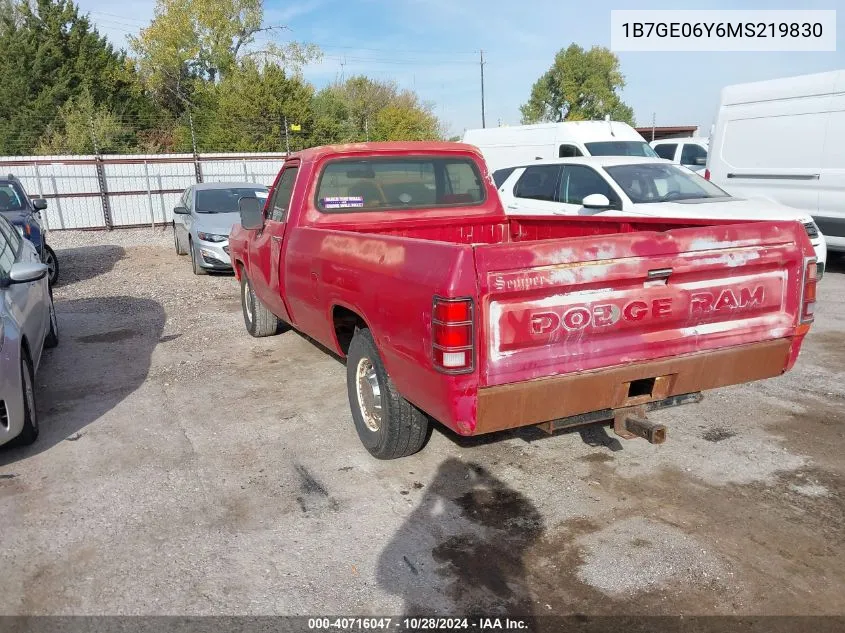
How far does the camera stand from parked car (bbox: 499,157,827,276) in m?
7.73

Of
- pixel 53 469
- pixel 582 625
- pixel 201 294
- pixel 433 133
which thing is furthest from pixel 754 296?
pixel 433 133

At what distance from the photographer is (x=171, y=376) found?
623cm

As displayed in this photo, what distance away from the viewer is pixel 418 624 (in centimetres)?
278

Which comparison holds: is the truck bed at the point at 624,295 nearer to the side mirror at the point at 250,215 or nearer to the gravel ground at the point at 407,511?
the gravel ground at the point at 407,511

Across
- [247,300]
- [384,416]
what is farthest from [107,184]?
[384,416]

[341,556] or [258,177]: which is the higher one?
[258,177]

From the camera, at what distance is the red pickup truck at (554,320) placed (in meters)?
3.06

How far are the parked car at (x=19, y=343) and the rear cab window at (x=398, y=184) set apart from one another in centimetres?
224

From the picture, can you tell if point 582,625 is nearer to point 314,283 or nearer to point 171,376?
point 314,283

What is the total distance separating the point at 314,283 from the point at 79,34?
49.9 metres

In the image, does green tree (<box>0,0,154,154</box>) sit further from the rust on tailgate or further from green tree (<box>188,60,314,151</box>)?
the rust on tailgate

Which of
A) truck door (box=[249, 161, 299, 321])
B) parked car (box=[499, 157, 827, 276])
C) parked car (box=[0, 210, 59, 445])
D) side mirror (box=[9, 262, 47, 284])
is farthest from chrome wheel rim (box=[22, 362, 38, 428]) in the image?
parked car (box=[499, 157, 827, 276])

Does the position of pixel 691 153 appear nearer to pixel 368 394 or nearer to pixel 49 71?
pixel 368 394

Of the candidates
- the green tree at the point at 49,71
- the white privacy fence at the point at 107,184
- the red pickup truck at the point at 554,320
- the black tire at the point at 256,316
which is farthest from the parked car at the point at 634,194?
the green tree at the point at 49,71
